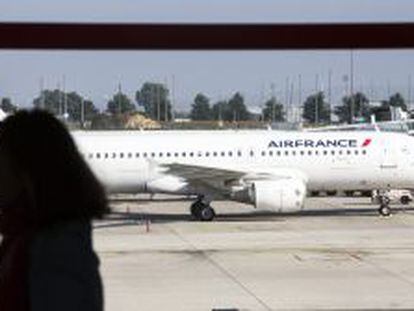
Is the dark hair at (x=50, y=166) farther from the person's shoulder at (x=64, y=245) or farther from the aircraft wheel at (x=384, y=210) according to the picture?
the aircraft wheel at (x=384, y=210)

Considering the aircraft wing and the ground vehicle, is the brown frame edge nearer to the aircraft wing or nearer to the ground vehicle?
the aircraft wing

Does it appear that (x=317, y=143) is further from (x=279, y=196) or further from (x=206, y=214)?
(x=206, y=214)

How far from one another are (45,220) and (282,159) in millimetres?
28490

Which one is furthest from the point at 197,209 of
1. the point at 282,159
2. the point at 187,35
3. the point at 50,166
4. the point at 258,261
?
the point at 50,166

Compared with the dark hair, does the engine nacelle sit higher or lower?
lower

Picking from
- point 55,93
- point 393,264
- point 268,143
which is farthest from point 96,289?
point 268,143

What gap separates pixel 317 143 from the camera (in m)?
31.2

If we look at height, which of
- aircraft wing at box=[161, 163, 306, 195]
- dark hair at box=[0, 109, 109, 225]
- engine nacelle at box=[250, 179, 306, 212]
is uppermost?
dark hair at box=[0, 109, 109, 225]

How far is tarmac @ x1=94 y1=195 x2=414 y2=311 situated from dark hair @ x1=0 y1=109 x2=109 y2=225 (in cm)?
678

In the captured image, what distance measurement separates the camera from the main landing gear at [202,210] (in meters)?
30.4

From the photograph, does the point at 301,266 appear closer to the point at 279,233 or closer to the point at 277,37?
the point at 279,233

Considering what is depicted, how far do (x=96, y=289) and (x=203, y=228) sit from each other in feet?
83.2

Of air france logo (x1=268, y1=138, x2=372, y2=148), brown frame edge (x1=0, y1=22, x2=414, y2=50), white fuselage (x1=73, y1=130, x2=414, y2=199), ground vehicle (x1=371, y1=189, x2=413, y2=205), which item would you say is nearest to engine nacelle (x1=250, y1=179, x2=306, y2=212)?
white fuselage (x1=73, y1=130, x2=414, y2=199)

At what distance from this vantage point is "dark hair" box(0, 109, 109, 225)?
9.12ft
